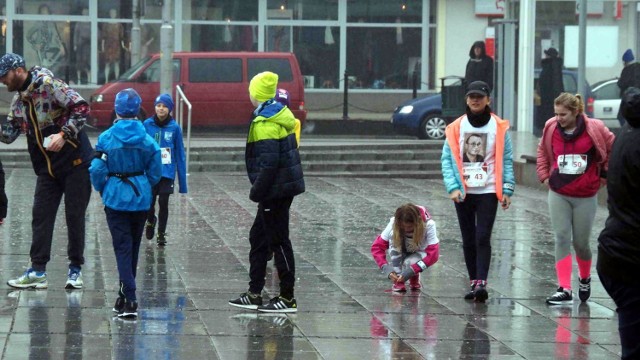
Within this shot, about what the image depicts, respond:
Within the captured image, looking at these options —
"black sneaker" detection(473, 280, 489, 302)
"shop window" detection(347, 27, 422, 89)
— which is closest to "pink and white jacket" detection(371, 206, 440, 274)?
"black sneaker" detection(473, 280, 489, 302)

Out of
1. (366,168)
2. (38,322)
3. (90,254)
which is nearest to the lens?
(38,322)

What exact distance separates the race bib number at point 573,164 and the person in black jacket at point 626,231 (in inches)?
152

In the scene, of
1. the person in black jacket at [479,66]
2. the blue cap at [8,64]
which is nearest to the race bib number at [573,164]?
the blue cap at [8,64]

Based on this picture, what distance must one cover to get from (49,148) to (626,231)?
485 centimetres

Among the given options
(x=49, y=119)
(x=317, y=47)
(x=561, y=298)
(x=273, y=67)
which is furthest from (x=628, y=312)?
(x=317, y=47)

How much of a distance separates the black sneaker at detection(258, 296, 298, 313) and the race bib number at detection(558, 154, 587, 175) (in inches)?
88.7

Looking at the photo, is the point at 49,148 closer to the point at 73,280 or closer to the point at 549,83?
the point at 73,280

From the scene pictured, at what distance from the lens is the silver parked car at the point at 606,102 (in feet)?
71.6

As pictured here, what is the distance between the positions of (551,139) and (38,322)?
3.96 metres

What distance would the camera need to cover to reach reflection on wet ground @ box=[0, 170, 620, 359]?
25.4ft

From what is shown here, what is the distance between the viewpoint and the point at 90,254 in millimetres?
11375

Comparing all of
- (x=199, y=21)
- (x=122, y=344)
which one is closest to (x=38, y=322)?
(x=122, y=344)

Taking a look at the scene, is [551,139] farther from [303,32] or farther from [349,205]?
[303,32]

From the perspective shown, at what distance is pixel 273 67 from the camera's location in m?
28.8
